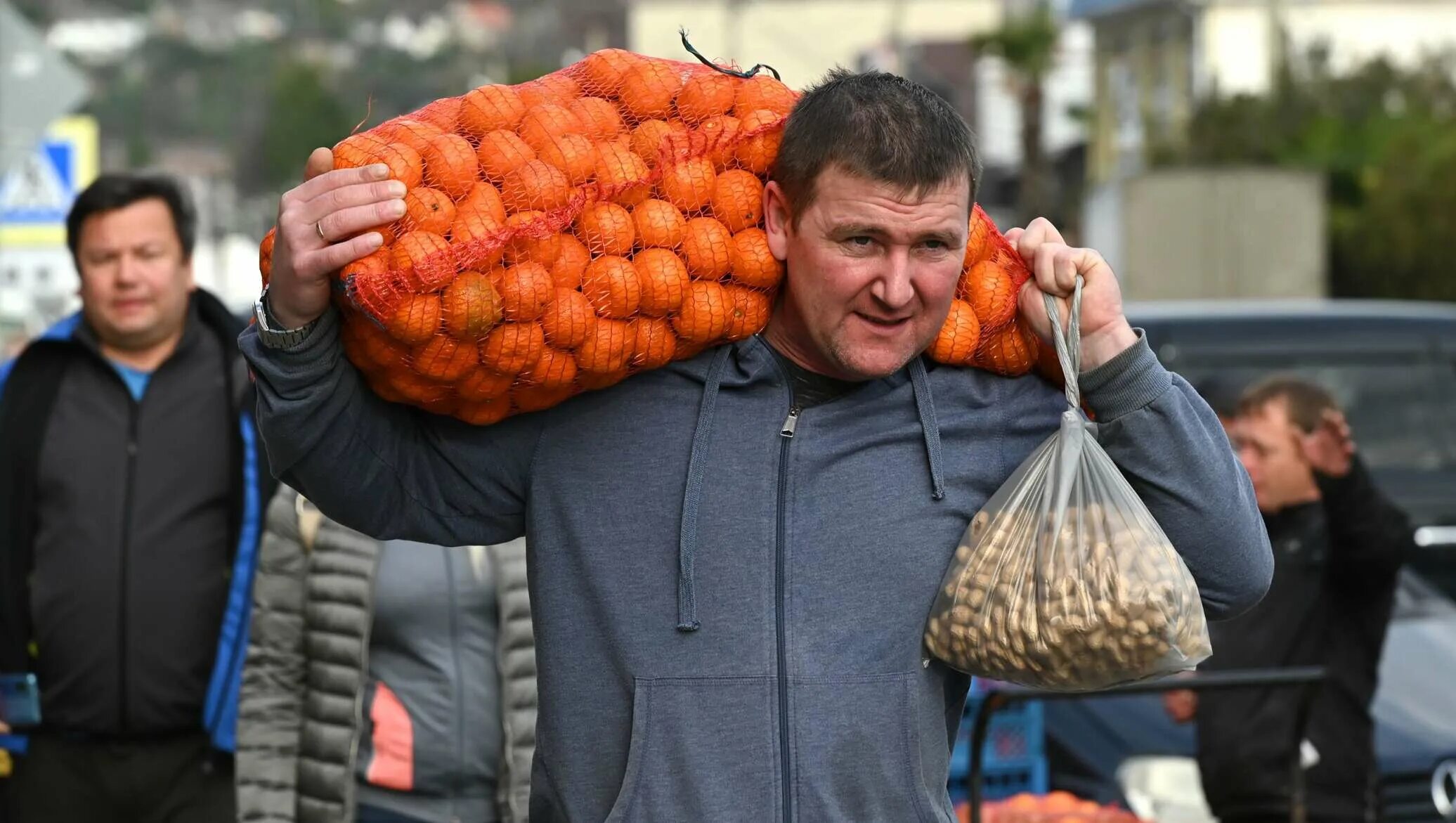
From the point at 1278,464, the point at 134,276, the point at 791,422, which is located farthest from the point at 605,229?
the point at 1278,464

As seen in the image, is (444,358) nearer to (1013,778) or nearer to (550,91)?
(550,91)

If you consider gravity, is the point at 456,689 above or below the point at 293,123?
below

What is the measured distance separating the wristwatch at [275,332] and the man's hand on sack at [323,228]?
2 centimetres

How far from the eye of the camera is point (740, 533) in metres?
2.68

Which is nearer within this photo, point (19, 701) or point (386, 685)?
point (386, 685)

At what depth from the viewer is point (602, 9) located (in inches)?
1695

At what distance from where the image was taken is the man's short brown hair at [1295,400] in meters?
5.52

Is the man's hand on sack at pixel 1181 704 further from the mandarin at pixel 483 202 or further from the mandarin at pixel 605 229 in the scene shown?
the mandarin at pixel 483 202

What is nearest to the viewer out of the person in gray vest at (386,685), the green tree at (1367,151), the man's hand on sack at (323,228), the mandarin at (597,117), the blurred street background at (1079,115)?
the man's hand on sack at (323,228)

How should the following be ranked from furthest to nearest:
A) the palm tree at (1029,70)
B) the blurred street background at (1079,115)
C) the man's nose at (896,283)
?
the palm tree at (1029,70) → the blurred street background at (1079,115) → the man's nose at (896,283)

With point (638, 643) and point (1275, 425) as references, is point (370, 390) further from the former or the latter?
point (1275, 425)

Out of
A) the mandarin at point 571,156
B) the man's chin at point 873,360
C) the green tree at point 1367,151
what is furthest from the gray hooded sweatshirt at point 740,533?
the green tree at point 1367,151

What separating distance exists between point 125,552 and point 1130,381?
116 inches

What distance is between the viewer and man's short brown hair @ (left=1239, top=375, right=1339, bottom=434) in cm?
552
